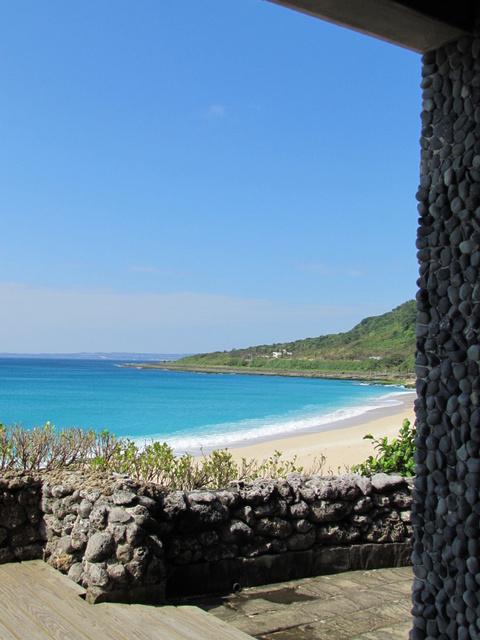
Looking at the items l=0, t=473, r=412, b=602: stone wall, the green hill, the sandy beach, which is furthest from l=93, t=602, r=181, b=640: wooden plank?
the green hill

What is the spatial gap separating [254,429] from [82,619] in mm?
23311

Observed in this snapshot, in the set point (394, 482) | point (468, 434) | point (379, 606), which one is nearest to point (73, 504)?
point (379, 606)

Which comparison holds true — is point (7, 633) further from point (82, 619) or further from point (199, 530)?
point (199, 530)

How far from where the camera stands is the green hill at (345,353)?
70688 mm

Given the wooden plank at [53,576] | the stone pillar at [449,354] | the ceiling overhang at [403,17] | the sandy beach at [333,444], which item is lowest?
the sandy beach at [333,444]

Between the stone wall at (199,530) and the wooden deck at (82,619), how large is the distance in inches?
6.6

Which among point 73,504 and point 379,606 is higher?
point 73,504

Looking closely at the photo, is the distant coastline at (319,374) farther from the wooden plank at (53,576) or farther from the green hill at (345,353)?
the wooden plank at (53,576)

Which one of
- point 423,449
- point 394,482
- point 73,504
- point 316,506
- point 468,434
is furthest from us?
point 394,482

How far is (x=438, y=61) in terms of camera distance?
9.66 feet

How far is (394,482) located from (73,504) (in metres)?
2.53

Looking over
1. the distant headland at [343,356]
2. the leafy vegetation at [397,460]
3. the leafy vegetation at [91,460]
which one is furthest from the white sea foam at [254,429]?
the distant headland at [343,356]

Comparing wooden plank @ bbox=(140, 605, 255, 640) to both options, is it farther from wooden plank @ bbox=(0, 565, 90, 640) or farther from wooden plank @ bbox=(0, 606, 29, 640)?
wooden plank @ bbox=(0, 606, 29, 640)

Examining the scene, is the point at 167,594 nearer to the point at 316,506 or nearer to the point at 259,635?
the point at 259,635
